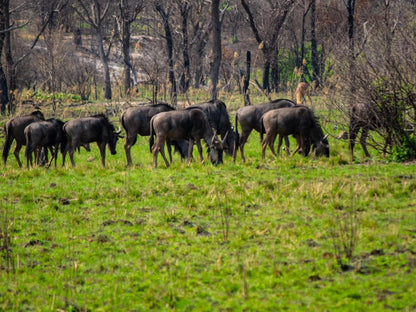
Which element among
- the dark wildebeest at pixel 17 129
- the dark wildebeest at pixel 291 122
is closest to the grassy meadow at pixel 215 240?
the dark wildebeest at pixel 291 122

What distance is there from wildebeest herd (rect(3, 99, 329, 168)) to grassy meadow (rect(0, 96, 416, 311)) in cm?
226

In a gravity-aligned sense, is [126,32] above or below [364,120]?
above

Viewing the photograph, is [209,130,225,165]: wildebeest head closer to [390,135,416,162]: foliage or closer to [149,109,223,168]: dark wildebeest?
[149,109,223,168]: dark wildebeest

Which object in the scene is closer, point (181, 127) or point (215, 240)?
point (215, 240)

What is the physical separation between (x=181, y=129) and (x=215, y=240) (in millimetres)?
6813

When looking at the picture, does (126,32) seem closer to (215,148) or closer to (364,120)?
(215,148)

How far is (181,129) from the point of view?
50.2ft

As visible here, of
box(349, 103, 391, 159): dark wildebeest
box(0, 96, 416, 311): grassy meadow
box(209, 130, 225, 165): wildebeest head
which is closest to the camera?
box(0, 96, 416, 311): grassy meadow

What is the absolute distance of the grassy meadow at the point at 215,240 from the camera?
23.0ft

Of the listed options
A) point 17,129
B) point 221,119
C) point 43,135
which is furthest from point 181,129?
point 17,129

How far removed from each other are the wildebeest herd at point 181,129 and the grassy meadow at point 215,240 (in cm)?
226

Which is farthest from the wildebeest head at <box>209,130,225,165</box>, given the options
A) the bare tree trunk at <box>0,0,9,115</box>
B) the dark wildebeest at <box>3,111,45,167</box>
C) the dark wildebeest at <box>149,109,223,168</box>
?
the bare tree trunk at <box>0,0,9,115</box>

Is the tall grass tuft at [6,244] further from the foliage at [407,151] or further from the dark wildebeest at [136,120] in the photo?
the foliage at [407,151]

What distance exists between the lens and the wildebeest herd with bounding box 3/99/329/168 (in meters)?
15.3
